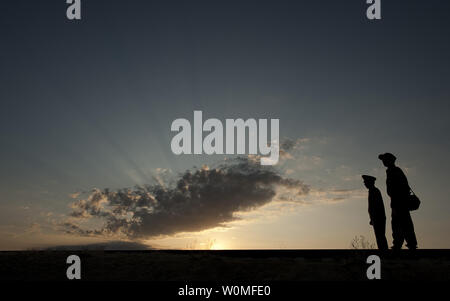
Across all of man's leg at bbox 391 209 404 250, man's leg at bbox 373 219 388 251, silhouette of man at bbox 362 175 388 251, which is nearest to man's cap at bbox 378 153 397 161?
silhouette of man at bbox 362 175 388 251

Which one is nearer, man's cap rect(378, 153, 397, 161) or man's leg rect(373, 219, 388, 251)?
man's cap rect(378, 153, 397, 161)

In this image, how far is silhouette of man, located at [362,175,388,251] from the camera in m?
12.8

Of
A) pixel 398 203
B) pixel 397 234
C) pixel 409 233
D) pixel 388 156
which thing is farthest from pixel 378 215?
pixel 388 156

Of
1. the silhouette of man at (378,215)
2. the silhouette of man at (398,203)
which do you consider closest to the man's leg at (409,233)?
the silhouette of man at (398,203)

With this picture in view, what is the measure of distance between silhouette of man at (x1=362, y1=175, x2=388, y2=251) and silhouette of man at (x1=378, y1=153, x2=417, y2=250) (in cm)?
54

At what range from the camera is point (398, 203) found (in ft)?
40.0
